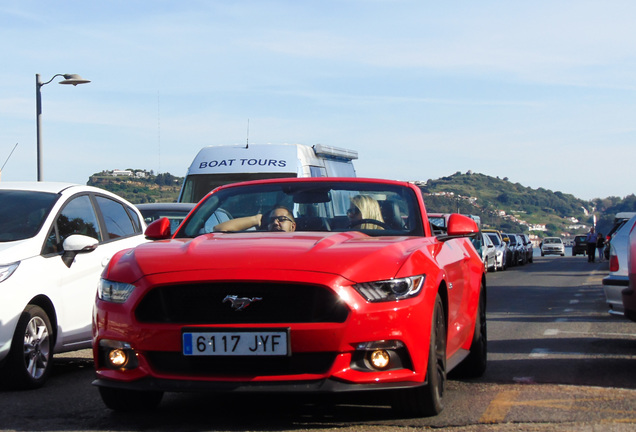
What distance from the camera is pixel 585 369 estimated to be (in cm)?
803

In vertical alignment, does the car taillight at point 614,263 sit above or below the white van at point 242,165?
below

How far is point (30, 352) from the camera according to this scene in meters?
7.27

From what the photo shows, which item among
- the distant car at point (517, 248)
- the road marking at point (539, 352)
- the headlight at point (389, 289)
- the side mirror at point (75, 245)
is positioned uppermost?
the headlight at point (389, 289)

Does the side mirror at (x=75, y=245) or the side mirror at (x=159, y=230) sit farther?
the side mirror at (x=75, y=245)

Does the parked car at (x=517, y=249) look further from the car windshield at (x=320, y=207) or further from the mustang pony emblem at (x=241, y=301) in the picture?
the mustang pony emblem at (x=241, y=301)

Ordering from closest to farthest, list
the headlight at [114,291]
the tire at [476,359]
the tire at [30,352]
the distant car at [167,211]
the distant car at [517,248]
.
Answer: the headlight at [114,291] → the tire at [30,352] → the tire at [476,359] → the distant car at [167,211] → the distant car at [517,248]

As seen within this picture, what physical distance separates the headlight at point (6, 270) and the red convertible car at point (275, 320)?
165 centimetres

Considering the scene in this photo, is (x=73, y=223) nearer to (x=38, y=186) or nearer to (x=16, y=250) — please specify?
(x=38, y=186)

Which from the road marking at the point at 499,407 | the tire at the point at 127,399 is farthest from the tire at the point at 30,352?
the road marking at the point at 499,407

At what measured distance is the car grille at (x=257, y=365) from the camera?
202 inches

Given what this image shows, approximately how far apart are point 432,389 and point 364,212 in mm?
1637

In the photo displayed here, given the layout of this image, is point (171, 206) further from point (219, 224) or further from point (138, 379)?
point (138, 379)

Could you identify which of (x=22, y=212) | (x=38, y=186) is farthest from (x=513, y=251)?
(x=22, y=212)

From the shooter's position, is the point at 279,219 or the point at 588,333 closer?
the point at 279,219
